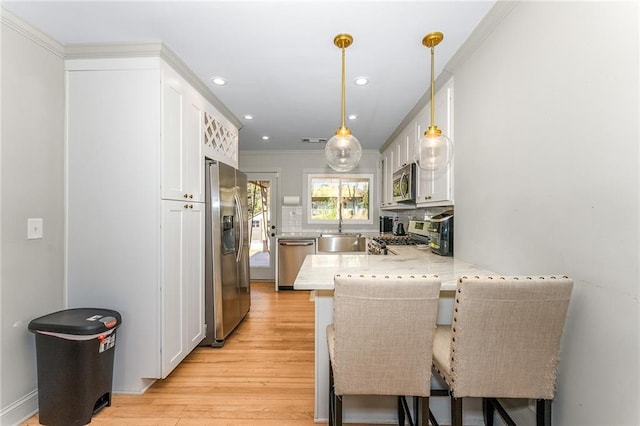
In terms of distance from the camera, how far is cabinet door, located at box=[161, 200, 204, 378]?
6.57 ft

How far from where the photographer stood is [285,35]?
1805 mm

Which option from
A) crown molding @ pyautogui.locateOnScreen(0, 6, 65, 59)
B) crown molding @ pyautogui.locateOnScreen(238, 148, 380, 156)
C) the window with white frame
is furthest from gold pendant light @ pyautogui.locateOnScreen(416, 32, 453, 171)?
the window with white frame

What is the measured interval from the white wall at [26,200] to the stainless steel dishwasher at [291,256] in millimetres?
3042

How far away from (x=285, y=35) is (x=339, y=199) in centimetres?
370

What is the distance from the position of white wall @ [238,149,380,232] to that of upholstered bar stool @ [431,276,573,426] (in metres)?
4.20

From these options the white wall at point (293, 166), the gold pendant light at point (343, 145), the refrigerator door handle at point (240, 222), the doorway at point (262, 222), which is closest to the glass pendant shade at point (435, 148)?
the gold pendant light at point (343, 145)

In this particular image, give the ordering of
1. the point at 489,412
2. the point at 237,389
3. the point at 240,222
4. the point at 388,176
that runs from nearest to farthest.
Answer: the point at 489,412 → the point at 237,389 → the point at 240,222 → the point at 388,176

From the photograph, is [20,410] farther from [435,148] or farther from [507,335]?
[435,148]

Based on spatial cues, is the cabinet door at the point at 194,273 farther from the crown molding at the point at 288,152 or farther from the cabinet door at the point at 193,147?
the crown molding at the point at 288,152

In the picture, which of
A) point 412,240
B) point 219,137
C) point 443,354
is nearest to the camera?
point 443,354

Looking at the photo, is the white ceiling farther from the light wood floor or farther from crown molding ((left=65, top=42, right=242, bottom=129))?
the light wood floor

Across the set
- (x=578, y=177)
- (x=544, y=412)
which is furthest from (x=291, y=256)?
(x=578, y=177)

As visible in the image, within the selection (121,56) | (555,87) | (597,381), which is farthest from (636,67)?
(121,56)

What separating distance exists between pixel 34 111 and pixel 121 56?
64 centimetres
